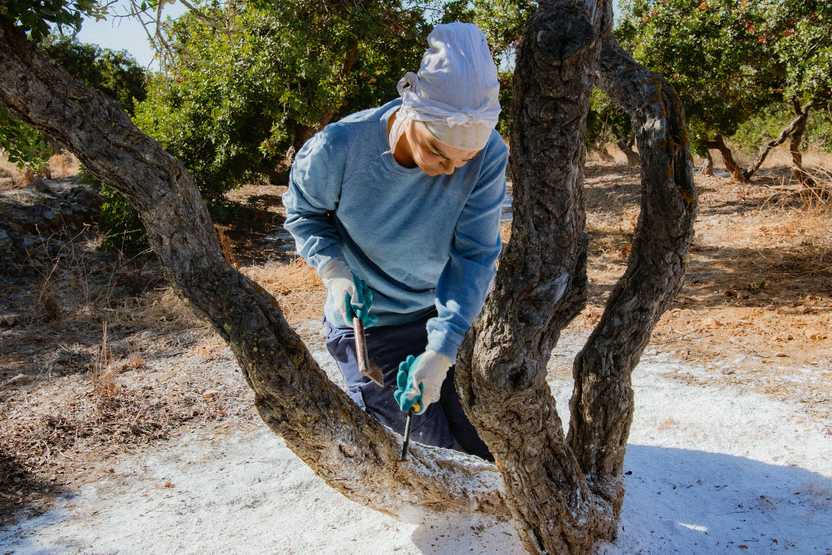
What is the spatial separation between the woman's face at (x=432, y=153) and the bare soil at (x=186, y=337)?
2.35 m

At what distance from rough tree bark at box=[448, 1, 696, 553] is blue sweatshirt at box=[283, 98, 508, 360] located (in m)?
0.25

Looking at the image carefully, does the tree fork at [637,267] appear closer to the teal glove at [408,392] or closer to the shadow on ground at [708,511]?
the shadow on ground at [708,511]

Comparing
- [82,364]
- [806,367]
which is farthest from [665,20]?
[82,364]

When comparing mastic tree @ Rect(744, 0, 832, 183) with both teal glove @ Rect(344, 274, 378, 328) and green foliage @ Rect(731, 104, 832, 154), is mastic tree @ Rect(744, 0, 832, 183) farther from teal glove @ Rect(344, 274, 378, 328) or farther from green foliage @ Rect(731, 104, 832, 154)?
teal glove @ Rect(344, 274, 378, 328)

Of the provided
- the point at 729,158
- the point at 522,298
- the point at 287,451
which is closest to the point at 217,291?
the point at 522,298

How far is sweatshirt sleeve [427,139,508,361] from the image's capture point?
6.93ft

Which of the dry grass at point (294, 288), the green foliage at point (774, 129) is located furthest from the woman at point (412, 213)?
the green foliage at point (774, 129)

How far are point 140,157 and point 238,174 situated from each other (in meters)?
7.33

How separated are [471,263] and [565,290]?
0.32 meters

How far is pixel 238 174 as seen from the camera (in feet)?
29.9

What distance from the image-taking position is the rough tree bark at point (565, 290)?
5.39ft

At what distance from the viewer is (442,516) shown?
2.73 meters

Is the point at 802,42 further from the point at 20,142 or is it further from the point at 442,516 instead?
the point at 20,142

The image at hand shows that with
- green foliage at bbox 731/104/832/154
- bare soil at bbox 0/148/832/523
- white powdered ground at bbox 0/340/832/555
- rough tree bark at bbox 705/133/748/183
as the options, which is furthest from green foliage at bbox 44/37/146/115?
white powdered ground at bbox 0/340/832/555
